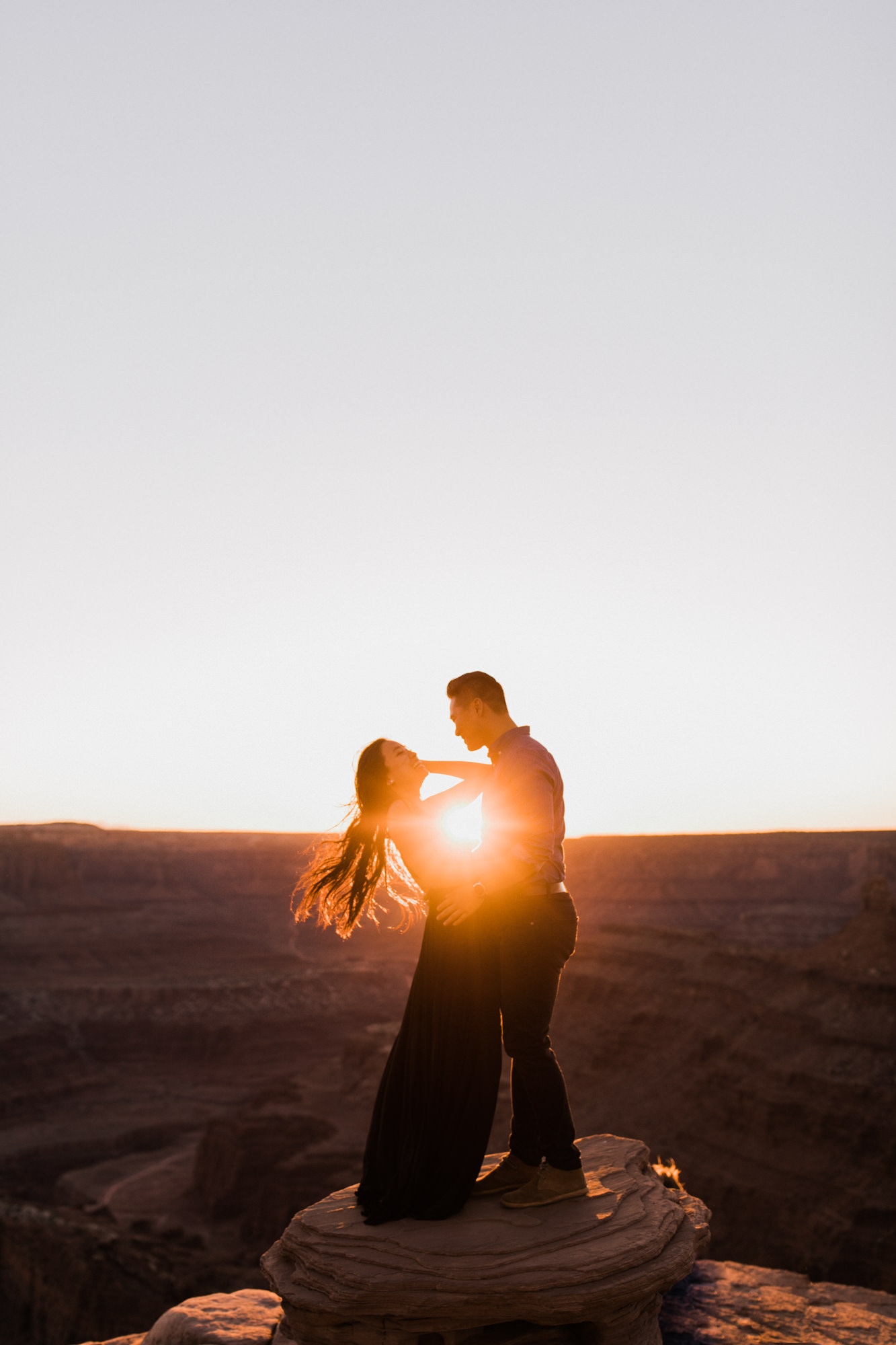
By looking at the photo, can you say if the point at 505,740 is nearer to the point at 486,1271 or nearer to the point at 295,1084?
the point at 486,1271

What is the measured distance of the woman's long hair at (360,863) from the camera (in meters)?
5.29

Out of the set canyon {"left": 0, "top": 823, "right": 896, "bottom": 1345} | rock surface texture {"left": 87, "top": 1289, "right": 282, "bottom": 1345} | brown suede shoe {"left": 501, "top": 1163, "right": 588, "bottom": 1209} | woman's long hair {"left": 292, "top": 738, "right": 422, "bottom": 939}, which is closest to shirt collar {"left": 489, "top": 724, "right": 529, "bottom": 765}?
woman's long hair {"left": 292, "top": 738, "right": 422, "bottom": 939}

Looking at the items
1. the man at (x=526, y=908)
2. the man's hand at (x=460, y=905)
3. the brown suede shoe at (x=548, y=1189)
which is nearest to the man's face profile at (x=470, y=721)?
the man at (x=526, y=908)

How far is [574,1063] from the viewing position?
37594 mm

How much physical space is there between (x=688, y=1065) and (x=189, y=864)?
3029 inches

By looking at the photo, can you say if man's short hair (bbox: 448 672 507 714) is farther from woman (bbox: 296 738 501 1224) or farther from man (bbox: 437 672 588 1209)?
woman (bbox: 296 738 501 1224)

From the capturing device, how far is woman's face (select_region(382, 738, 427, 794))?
17.2ft

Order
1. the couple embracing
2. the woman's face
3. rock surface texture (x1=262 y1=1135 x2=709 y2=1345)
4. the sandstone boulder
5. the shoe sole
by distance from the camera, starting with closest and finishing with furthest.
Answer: rock surface texture (x1=262 y1=1135 x2=709 y2=1345) < the couple embracing < the shoe sole < the woman's face < the sandstone boulder

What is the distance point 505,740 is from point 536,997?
1.34 meters

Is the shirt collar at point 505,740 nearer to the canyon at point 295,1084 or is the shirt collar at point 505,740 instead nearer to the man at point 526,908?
the man at point 526,908

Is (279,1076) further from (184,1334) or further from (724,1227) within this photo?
(184,1334)

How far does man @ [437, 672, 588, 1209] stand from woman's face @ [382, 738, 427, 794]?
33 centimetres

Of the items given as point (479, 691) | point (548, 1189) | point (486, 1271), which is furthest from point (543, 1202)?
point (479, 691)

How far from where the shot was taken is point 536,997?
15.9ft
